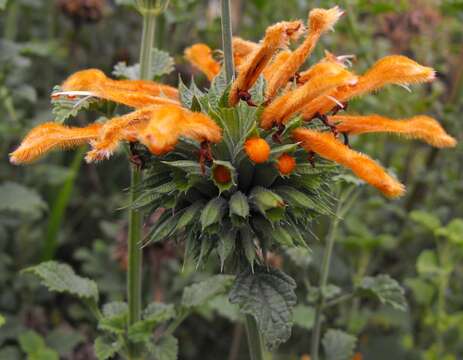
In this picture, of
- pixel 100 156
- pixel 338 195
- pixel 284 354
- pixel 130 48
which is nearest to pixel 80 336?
pixel 284 354

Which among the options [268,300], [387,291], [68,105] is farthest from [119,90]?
[387,291]

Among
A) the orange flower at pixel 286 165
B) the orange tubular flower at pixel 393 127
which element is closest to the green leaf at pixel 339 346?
the orange tubular flower at pixel 393 127

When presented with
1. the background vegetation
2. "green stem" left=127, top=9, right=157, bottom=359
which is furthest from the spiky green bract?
the background vegetation

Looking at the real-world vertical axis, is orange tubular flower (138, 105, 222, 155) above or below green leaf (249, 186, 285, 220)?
above

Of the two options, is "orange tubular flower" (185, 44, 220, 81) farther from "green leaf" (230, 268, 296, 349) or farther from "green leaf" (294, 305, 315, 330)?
"green leaf" (294, 305, 315, 330)

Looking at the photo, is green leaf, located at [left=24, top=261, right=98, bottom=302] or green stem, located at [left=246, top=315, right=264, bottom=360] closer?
green stem, located at [left=246, top=315, right=264, bottom=360]

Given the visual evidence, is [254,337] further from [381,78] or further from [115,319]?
[381,78]

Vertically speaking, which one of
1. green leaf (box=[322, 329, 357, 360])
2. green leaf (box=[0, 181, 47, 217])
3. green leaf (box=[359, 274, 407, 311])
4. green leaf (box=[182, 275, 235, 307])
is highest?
green leaf (box=[359, 274, 407, 311])
